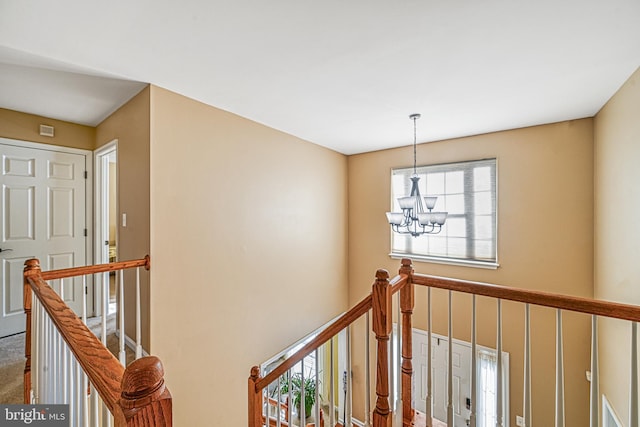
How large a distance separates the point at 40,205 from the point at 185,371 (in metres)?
2.42

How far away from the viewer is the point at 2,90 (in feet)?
7.82

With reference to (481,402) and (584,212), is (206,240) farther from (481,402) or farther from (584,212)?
(584,212)

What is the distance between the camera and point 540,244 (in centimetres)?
325

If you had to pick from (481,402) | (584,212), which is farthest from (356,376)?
(584,212)

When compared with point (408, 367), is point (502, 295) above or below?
above

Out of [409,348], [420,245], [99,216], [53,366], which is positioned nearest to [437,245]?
[420,245]

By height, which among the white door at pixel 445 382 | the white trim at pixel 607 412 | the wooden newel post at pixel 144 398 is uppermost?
the wooden newel post at pixel 144 398

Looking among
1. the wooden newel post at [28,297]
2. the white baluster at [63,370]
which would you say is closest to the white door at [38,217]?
the wooden newel post at [28,297]

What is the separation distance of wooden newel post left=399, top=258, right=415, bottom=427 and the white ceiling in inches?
55.9

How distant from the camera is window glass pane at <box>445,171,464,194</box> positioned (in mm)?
3803

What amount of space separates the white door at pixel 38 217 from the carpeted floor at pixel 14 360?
0.25 m

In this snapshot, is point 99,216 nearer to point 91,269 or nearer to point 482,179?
point 91,269

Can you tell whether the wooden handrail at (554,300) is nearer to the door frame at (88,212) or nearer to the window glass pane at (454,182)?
the window glass pane at (454,182)

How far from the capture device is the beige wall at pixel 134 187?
231 cm
